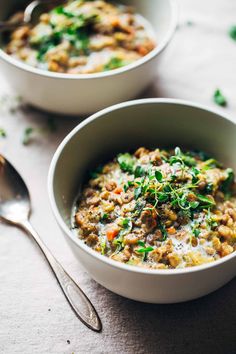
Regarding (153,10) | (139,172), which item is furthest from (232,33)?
(139,172)

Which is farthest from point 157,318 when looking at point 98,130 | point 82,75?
point 82,75

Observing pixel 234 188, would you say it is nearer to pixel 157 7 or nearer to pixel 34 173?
pixel 34 173

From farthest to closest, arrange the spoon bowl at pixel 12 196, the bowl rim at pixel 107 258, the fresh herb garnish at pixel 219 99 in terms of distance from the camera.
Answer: the fresh herb garnish at pixel 219 99 → the spoon bowl at pixel 12 196 → the bowl rim at pixel 107 258

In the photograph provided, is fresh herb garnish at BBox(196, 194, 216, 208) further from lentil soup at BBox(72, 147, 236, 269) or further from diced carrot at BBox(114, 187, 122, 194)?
diced carrot at BBox(114, 187, 122, 194)

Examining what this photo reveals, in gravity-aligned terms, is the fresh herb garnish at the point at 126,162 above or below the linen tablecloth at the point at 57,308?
above

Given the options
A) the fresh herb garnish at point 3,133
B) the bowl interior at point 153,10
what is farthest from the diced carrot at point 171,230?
the bowl interior at point 153,10

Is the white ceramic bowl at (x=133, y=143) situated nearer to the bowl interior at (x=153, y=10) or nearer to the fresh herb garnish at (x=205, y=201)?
the fresh herb garnish at (x=205, y=201)

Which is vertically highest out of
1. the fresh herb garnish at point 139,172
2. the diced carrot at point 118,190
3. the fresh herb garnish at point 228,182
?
the fresh herb garnish at point 228,182

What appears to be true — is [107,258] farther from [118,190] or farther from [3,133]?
[3,133]
